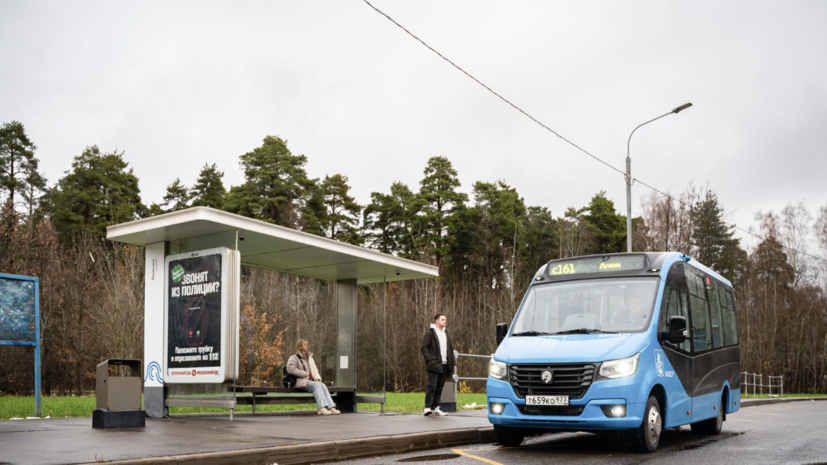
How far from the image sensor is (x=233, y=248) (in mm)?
13328

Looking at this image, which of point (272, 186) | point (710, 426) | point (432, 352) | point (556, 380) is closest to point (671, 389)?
point (556, 380)

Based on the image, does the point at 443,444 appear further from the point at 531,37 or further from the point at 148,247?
the point at 531,37

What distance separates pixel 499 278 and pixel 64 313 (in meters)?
32.0

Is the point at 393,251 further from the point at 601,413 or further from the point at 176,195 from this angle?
the point at 601,413

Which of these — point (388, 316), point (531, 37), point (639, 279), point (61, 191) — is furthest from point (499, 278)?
point (639, 279)

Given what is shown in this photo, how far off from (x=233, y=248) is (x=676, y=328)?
713 cm

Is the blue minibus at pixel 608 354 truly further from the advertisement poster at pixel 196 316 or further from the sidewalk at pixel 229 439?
the advertisement poster at pixel 196 316

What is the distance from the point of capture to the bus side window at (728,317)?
14047 mm

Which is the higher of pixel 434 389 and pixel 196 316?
pixel 196 316

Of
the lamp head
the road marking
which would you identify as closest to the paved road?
the road marking

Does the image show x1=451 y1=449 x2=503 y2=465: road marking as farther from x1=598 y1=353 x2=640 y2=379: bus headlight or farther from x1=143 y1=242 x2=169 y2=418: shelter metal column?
x1=143 y1=242 x2=169 y2=418: shelter metal column

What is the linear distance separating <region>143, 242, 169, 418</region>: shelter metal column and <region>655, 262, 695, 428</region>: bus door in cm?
823

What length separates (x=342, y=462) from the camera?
8883 millimetres

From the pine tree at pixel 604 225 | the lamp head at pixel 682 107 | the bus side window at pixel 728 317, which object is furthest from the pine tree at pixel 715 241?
the bus side window at pixel 728 317
